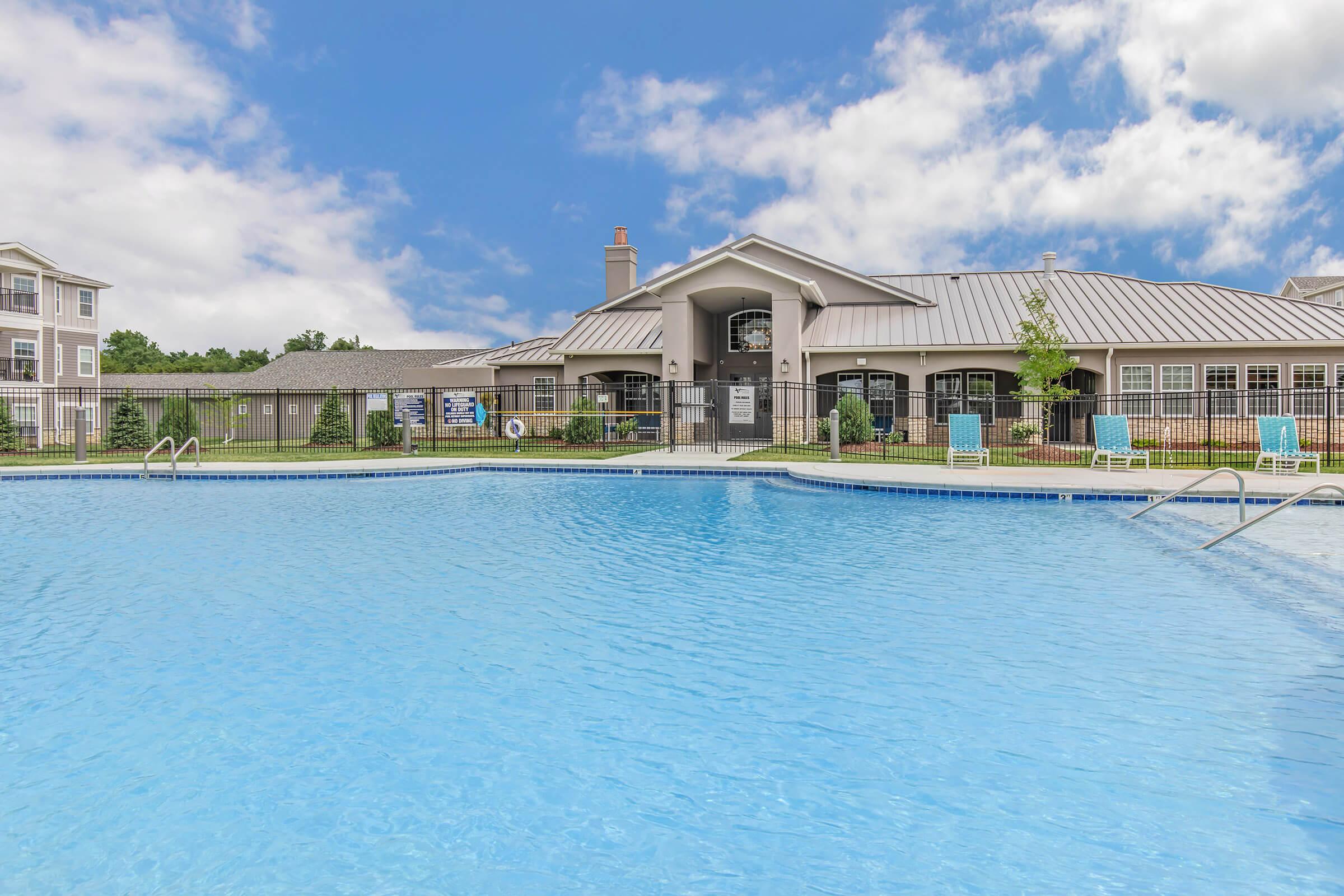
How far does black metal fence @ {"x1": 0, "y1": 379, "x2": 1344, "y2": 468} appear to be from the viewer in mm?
21047

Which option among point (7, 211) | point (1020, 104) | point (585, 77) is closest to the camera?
point (1020, 104)

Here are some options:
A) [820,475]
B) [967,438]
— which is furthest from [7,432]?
[967,438]

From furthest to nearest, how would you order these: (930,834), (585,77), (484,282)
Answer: (484,282) < (585,77) < (930,834)

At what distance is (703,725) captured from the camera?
412 centimetres

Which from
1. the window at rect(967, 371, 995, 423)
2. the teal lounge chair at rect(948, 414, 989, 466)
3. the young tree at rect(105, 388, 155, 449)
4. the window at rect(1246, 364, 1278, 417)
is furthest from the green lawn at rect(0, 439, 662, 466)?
the window at rect(1246, 364, 1278, 417)

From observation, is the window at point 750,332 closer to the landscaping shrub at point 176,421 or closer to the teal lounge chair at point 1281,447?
the teal lounge chair at point 1281,447

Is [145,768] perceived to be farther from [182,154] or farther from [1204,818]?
[182,154]

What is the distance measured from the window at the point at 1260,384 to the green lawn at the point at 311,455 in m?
16.8

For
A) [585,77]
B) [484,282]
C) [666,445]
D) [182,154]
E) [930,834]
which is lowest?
[930,834]

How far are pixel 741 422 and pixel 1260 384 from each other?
15.4 meters

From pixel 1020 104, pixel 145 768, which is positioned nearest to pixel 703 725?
pixel 145 768

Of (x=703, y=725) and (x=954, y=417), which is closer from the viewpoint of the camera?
(x=703, y=725)

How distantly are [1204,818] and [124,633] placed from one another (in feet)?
21.2

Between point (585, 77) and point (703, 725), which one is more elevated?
point (585, 77)
